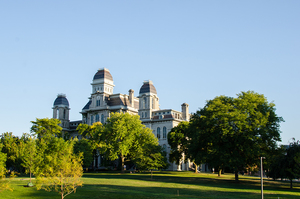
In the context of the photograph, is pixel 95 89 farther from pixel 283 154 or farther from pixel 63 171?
pixel 63 171

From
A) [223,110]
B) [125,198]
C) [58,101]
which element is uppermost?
[58,101]

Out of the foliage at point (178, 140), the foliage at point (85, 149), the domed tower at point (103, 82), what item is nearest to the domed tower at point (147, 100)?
the domed tower at point (103, 82)

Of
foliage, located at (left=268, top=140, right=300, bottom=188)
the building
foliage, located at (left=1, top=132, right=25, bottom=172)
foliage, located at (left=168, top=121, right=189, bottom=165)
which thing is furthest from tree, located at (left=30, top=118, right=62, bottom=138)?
foliage, located at (left=268, top=140, right=300, bottom=188)

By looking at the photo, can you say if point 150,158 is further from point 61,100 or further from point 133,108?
point 61,100

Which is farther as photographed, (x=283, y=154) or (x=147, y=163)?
(x=147, y=163)

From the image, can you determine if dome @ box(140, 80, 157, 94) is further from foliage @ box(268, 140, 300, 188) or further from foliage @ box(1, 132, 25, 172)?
foliage @ box(268, 140, 300, 188)

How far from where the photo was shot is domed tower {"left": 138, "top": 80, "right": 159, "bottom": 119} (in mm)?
99350

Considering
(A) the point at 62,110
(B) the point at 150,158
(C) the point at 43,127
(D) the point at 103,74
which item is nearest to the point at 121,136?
(B) the point at 150,158

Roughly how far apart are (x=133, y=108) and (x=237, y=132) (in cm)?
5372

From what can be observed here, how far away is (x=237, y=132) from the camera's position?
5284cm

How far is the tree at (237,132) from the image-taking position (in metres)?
51.3

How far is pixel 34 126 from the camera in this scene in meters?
90.7

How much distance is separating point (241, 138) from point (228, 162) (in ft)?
13.6

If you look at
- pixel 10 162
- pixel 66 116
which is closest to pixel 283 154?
pixel 10 162
